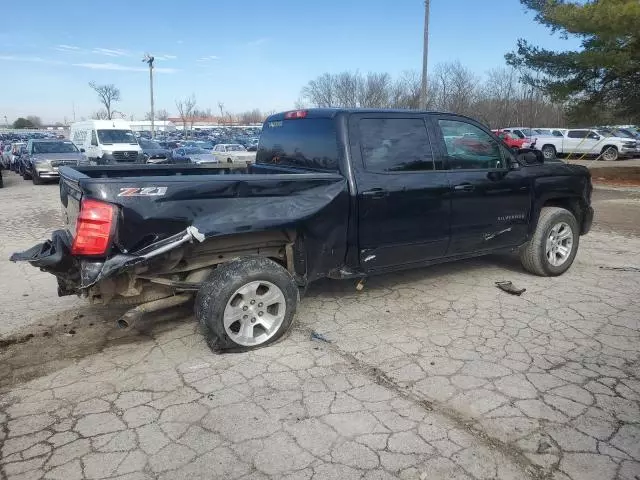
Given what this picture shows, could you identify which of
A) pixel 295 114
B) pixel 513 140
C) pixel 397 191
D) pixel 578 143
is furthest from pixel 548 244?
pixel 513 140

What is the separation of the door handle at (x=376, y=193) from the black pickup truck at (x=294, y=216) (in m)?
0.01

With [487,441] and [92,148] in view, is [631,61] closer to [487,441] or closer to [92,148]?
[487,441]

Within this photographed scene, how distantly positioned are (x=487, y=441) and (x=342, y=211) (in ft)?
6.98

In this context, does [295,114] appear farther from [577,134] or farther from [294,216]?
[577,134]

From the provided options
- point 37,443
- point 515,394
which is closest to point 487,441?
point 515,394

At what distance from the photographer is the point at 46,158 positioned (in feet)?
59.7

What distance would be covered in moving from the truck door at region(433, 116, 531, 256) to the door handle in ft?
2.69

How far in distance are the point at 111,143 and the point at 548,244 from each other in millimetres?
21186

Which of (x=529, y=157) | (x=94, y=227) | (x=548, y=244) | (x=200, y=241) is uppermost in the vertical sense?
→ (x=529, y=157)

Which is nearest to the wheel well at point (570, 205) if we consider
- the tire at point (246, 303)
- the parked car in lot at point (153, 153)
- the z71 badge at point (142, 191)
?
the tire at point (246, 303)

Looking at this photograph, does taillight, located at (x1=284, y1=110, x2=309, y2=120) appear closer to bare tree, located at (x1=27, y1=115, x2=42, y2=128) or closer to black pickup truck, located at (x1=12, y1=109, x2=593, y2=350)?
black pickup truck, located at (x1=12, y1=109, x2=593, y2=350)

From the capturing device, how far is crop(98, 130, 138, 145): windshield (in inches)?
911

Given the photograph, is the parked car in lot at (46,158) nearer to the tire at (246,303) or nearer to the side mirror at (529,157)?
the tire at (246,303)

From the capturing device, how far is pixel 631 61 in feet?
51.0
